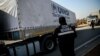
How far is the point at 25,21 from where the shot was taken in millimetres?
7391

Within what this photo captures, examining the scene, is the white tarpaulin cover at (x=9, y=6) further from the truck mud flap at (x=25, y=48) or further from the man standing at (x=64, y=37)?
the man standing at (x=64, y=37)

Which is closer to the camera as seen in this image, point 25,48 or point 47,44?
point 25,48

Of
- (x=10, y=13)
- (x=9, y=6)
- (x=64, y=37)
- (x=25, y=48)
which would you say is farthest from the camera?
(x=9, y=6)

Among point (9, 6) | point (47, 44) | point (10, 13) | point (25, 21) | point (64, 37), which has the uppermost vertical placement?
point (9, 6)

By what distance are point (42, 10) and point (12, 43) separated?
3.24 m

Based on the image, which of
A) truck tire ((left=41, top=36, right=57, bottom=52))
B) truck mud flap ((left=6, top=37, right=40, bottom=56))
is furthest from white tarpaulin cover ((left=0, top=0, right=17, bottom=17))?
truck tire ((left=41, top=36, right=57, bottom=52))

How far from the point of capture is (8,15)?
24.6ft

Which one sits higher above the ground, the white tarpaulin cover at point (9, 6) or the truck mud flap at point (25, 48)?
the white tarpaulin cover at point (9, 6)

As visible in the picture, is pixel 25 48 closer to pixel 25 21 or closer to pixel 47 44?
pixel 25 21

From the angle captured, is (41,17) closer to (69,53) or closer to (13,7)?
(13,7)

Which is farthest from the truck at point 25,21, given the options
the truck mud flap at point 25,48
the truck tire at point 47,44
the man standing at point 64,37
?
the man standing at point 64,37

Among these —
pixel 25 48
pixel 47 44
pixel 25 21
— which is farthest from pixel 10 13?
pixel 47 44

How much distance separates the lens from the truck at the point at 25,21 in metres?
7.12

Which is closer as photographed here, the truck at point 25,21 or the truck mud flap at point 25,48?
the truck mud flap at point 25,48
